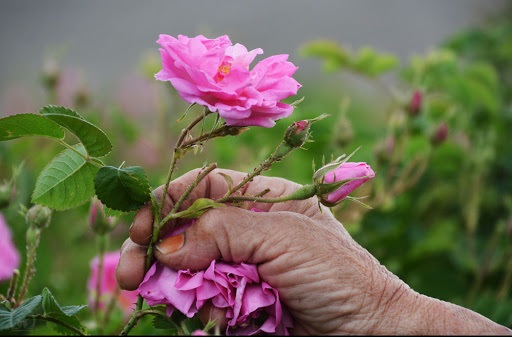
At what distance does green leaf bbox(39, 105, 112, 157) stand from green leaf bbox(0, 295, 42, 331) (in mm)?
163

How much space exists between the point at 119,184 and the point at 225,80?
153 millimetres

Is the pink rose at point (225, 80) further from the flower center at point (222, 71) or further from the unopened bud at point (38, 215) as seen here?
the unopened bud at point (38, 215)

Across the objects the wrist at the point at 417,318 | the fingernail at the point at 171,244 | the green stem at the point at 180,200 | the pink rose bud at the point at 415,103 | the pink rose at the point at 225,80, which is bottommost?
the pink rose bud at the point at 415,103

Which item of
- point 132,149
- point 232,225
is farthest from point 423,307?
point 132,149

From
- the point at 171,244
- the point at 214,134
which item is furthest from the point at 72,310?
the point at 214,134

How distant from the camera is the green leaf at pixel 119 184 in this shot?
768 millimetres

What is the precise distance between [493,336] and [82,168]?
46 centimetres

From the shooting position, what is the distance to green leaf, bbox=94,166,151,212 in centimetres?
77

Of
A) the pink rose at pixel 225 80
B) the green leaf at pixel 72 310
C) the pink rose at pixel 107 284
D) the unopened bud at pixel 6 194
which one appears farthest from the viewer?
the pink rose at pixel 107 284

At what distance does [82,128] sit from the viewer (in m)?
0.76

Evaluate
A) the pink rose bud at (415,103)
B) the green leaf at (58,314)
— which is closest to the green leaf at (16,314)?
the green leaf at (58,314)

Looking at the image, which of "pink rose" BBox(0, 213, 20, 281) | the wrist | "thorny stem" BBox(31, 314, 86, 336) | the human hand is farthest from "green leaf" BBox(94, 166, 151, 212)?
"pink rose" BBox(0, 213, 20, 281)

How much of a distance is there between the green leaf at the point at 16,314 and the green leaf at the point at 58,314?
1 centimetres

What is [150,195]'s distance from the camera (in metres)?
0.79
